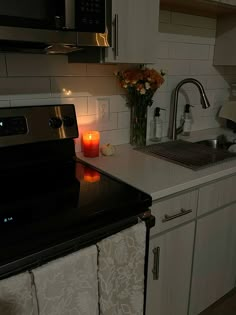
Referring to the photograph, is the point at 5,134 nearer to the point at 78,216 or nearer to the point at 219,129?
the point at 78,216

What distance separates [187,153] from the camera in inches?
57.3

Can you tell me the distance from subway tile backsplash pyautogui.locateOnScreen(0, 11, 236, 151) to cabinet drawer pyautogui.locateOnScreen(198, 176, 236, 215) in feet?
1.93

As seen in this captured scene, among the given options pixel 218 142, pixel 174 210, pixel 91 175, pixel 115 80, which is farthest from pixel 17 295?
pixel 218 142

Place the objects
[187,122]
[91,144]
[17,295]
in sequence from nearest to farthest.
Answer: [17,295] < [91,144] < [187,122]

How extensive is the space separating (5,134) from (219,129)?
149cm

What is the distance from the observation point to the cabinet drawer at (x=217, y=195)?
123 centimetres

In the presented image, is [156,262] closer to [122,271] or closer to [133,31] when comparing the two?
[122,271]

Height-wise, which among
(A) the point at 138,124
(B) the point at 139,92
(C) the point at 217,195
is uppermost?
(B) the point at 139,92

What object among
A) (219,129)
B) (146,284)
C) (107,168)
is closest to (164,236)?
(146,284)

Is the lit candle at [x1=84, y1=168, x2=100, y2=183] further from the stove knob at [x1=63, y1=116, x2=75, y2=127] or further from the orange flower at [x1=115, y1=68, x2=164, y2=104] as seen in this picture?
the orange flower at [x1=115, y1=68, x2=164, y2=104]

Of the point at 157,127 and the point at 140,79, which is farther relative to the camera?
the point at 157,127

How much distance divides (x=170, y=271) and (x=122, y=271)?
373mm

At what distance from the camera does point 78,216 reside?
0.83m

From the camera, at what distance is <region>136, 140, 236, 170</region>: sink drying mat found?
4.29ft
